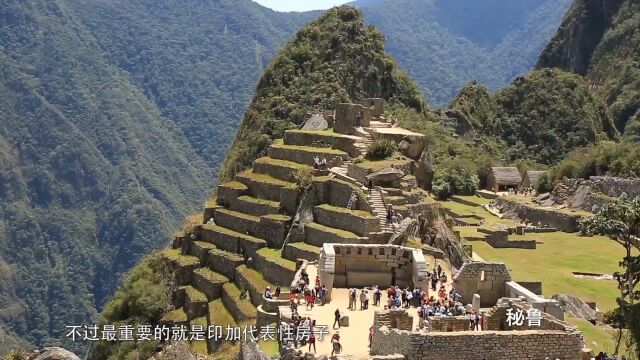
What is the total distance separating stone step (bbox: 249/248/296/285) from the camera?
98.7 ft

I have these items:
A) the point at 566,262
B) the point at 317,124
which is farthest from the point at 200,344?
the point at 566,262

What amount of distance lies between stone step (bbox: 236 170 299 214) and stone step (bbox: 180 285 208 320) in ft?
17.0

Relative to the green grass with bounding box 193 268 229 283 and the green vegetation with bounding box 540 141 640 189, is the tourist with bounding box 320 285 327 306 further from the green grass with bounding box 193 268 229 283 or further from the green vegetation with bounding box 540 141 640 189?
the green vegetation with bounding box 540 141 640 189

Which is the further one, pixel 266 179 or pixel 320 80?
pixel 320 80

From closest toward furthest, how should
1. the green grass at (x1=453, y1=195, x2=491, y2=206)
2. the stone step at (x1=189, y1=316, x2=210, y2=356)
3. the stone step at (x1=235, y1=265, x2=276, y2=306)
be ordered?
the stone step at (x1=189, y1=316, x2=210, y2=356) → the stone step at (x1=235, y1=265, x2=276, y2=306) → the green grass at (x1=453, y1=195, x2=491, y2=206)

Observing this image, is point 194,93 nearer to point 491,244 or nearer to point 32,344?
point 32,344

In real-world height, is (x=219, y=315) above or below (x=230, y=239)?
below

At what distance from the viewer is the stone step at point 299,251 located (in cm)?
2968

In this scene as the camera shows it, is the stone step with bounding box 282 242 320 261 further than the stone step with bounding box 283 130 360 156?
No

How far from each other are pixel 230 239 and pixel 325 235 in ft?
22.2

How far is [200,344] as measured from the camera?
30828 mm

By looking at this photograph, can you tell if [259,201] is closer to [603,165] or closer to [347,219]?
[347,219]

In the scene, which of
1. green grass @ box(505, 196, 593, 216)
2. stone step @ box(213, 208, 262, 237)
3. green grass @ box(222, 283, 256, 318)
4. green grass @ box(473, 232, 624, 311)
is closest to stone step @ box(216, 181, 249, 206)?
stone step @ box(213, 208, 262, 237)

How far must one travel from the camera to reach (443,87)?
196 m
